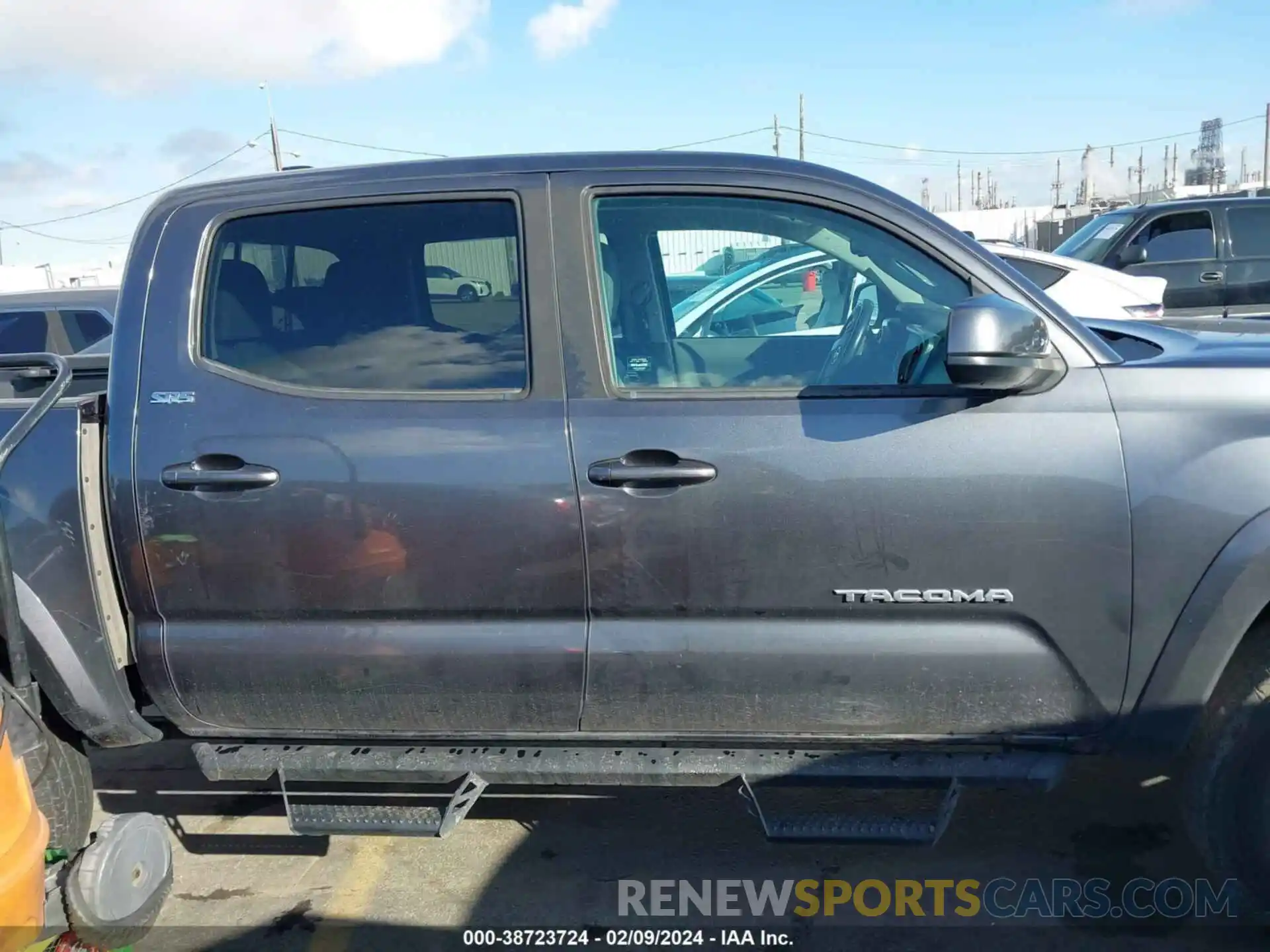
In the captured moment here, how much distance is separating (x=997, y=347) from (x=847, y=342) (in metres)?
0.57

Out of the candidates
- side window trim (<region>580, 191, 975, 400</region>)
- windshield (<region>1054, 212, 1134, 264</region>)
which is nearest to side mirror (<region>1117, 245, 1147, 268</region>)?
windshield (<region>1054, 212, 1134, 264</region>)

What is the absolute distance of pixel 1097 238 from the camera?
32.9ft

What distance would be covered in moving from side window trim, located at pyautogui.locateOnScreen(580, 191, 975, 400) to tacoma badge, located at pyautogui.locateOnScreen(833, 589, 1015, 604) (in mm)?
475

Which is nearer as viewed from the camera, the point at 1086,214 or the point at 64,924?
the point at 64,924

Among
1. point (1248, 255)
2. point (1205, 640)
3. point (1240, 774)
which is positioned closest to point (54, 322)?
point (1205, 640)

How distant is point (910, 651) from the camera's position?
2463 millimetres

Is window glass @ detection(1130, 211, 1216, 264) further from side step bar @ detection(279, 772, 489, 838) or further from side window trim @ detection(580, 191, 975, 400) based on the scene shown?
side step bar @ detection(279, 772, 489, 838)

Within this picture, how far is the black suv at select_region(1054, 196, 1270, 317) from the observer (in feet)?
31.8

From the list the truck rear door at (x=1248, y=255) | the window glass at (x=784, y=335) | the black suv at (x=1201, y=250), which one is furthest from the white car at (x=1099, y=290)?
the window glass at (x=784, y=335)

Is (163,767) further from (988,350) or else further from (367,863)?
(988,350)

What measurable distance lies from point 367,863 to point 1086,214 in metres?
37.1

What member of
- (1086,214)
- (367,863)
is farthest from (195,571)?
(1086,214)

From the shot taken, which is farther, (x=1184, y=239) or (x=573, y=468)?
(x=1184, y=239)

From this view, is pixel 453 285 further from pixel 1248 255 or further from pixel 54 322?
pixel 1248 255
